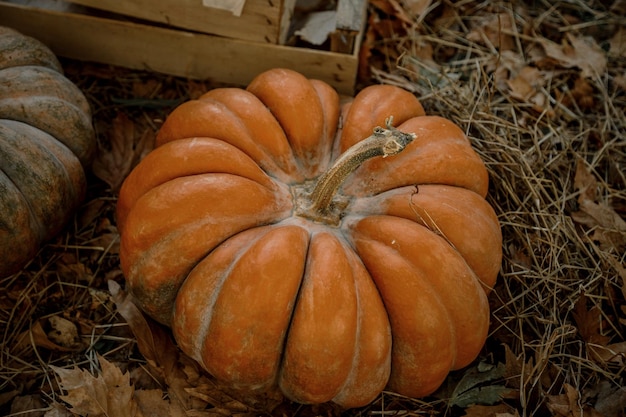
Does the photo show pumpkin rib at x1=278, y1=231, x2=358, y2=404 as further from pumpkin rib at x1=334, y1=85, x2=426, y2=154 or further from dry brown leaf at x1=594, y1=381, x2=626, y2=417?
dry brown leaf at x1=594, y1=381, x2=626, y2=417

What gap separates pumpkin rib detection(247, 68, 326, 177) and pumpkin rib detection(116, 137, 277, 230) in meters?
0.21

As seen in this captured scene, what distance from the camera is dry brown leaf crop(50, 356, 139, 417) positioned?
220 centimetres

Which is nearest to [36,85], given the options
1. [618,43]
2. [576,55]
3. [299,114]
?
[299,114]

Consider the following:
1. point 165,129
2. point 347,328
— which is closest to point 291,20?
point 165,129

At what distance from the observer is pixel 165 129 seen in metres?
2.43

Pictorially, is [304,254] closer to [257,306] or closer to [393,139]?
[257,306]

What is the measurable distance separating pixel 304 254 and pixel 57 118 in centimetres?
133

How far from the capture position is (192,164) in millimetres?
2172

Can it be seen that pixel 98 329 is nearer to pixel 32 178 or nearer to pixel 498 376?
pixel 32 178

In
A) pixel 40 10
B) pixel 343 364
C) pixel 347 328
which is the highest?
pixel 40 10

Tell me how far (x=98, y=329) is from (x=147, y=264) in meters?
0.69

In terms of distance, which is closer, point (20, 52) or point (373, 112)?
point (373, 112)

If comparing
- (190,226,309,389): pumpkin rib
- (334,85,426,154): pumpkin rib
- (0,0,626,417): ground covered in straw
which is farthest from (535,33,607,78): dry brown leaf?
(190,226,309,389): pumpkin rib

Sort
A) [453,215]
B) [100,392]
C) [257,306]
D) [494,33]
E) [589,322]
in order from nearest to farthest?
1. [257,306]
2. [453,215]
3. [100,392]
4. [589,322]
5. [494,33]
